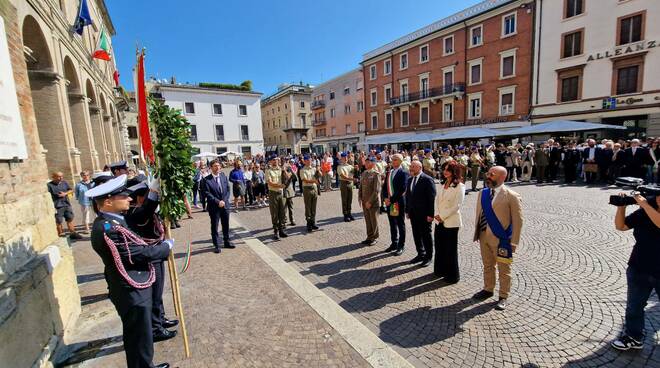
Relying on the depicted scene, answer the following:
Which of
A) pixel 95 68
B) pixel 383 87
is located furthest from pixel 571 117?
pixel 95 68

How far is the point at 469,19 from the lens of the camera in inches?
1036

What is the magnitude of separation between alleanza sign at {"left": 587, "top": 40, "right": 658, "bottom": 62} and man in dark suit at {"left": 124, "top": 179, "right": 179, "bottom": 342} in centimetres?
2769

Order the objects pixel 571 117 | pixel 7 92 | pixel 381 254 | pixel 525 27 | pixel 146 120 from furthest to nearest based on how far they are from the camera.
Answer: pixel 525 27
pixel 571 117
pixel 381 254
pixel 146 120
pixel 7 92

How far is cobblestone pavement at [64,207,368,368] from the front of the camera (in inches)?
119

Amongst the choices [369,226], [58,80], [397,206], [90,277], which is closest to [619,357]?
[397,206]

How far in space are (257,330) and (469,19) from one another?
1246 inches

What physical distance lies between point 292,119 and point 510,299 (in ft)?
170

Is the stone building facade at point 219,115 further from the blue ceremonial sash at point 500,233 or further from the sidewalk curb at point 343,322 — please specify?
the blue ceremonial sash at point 500,233

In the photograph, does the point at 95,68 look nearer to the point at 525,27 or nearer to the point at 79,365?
the point at 79,365

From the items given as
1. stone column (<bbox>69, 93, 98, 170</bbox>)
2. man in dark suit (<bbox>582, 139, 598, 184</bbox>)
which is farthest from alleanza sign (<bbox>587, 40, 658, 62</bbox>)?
stone column (<bbox>69, 93, 98, 170</bbox>)

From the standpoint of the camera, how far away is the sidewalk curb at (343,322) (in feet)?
9.59

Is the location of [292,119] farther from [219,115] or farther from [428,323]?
[428,323]

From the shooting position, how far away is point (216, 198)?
6309 mm

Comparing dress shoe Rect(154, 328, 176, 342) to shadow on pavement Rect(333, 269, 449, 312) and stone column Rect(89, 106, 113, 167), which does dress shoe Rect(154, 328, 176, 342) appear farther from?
stone column Rect(89, 106, 113, 167)
